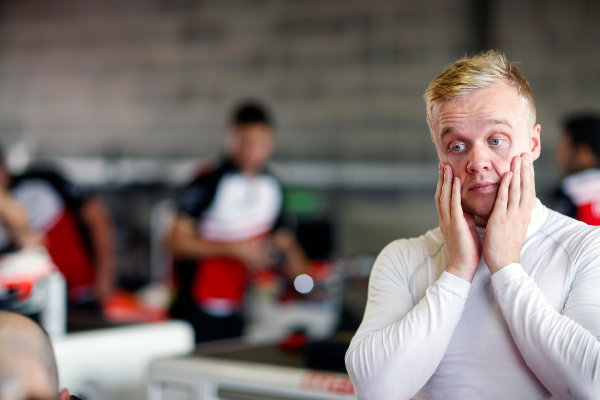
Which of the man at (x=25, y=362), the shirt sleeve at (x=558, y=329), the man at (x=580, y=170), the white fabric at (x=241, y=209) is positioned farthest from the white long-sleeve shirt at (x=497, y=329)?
the white fabric at (x=241, y=209)

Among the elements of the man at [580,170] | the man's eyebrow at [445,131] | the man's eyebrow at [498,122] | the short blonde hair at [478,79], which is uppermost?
the short blonde hair at [478,79]

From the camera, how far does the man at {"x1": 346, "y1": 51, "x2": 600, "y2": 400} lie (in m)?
1.18

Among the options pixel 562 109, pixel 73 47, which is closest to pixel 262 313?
pixel 562 109

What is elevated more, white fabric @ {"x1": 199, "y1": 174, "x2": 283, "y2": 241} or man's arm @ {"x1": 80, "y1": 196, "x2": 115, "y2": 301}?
white fabric @ {"x1": 199, "y1": 174, "x2": 283, "y2": 241}

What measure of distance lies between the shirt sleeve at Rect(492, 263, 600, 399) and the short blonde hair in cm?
30

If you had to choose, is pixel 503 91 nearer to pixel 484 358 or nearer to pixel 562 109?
pixel 484 358

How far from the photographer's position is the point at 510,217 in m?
1.22

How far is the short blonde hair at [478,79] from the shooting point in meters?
1.26

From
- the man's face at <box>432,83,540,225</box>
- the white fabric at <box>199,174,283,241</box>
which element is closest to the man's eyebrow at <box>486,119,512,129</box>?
the man's face at <box>432,83,540,225</box>

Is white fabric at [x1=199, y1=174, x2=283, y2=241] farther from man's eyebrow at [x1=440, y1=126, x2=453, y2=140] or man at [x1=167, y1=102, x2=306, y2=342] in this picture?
man's eyebrow at [x1=440, y1=126, x2=453, y2=140]

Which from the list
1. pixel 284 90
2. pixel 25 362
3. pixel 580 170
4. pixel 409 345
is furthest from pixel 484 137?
pixel 284 90

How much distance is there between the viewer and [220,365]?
211 centimetres

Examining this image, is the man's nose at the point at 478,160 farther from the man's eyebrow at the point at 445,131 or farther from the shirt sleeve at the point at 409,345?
the shirt sleeve at the point at 409,345

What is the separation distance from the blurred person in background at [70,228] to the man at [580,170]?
225 cm
